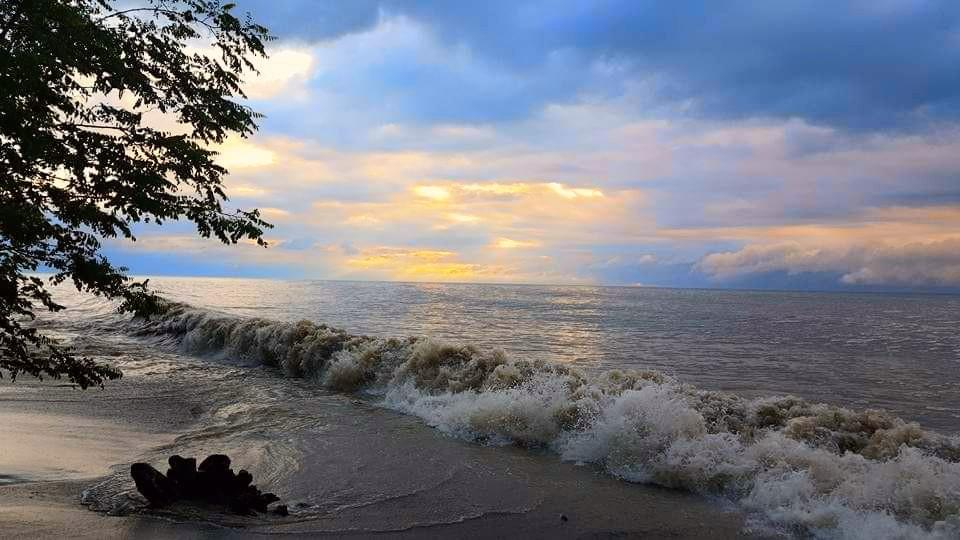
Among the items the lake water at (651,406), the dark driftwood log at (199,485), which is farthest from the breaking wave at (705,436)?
the dark driftwood log at (199,485)

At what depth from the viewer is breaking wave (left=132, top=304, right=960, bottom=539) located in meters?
7.35

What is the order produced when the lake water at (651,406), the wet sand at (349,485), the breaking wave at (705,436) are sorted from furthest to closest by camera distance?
the lake water at (651,406) → the breaking wave at (705,436) → the wet sand at (349,485)

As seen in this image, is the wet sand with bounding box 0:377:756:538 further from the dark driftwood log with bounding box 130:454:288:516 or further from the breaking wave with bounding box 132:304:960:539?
the breaking wave with bounding box 132:304:960:539

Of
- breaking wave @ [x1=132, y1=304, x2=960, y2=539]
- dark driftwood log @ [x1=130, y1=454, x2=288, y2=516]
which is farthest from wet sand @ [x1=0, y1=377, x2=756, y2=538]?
breaking wave @ [x1=132, y1=304, x2=960, y2=539]

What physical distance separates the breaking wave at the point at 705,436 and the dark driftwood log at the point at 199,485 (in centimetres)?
522

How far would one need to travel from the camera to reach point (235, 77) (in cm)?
605

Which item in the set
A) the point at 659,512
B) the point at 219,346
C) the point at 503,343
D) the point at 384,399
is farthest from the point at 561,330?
the point at 659,512

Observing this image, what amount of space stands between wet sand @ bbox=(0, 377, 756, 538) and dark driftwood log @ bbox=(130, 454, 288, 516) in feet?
0.84

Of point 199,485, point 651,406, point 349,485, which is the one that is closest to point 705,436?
point 651,406

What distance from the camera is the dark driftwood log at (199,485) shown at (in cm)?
662

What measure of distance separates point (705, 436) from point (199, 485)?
738 centimetres

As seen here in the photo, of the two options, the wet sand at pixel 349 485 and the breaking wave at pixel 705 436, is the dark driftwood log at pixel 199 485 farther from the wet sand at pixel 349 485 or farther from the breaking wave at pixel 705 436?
the breaking wave at pixel 705 436

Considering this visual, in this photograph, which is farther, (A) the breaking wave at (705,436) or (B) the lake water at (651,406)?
(B) the lake water at (651,406)

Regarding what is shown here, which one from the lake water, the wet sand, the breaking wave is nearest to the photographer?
the wet sand
